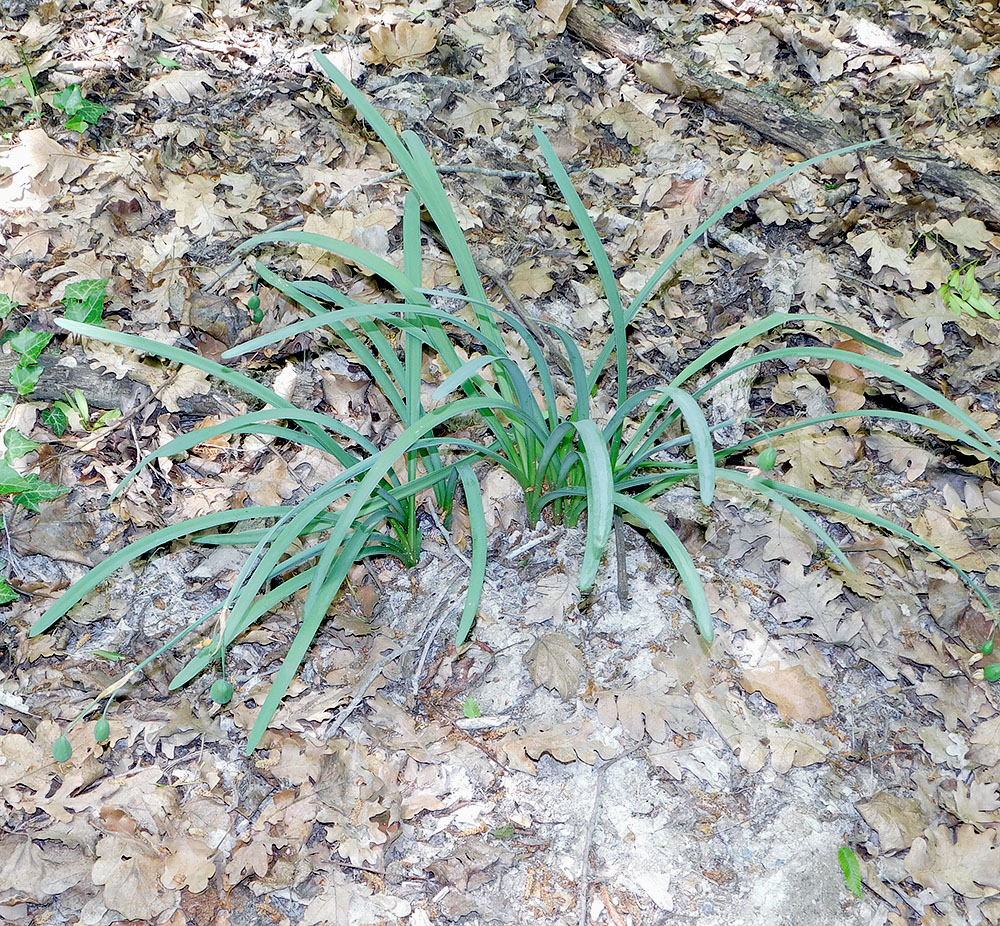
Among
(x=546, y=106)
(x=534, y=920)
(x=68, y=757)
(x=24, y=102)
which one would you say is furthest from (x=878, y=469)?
(x=24, y=102)

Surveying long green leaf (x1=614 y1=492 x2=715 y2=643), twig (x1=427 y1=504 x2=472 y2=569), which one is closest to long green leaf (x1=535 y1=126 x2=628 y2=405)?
long green leaf (x1=614 y1=492 x2=715 y2=643)

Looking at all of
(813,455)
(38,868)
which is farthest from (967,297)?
(38,868)

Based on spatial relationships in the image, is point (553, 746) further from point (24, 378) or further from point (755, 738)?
point (24, 378)

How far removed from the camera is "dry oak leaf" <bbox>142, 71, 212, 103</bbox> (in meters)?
2.83

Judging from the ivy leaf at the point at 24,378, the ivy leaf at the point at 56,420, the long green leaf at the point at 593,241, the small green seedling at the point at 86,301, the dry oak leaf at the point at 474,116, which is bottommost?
the ivy leaf at the point at 56,420

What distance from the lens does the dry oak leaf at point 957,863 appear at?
147 centimetres

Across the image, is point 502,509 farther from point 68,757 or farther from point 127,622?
point 68,757

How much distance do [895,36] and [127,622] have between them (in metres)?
3.56

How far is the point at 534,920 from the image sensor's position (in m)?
1.42

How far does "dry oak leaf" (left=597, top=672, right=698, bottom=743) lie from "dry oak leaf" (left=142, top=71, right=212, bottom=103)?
2504mm

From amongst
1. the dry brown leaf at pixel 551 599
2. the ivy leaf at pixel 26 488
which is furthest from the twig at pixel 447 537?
the ivy leaf at pixel 26 488

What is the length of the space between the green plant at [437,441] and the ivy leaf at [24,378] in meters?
0.67

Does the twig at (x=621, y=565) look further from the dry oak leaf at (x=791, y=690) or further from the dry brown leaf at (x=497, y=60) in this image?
the dry brown leaf at (x=497, y=60)

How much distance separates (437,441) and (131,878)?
3.15 ft
